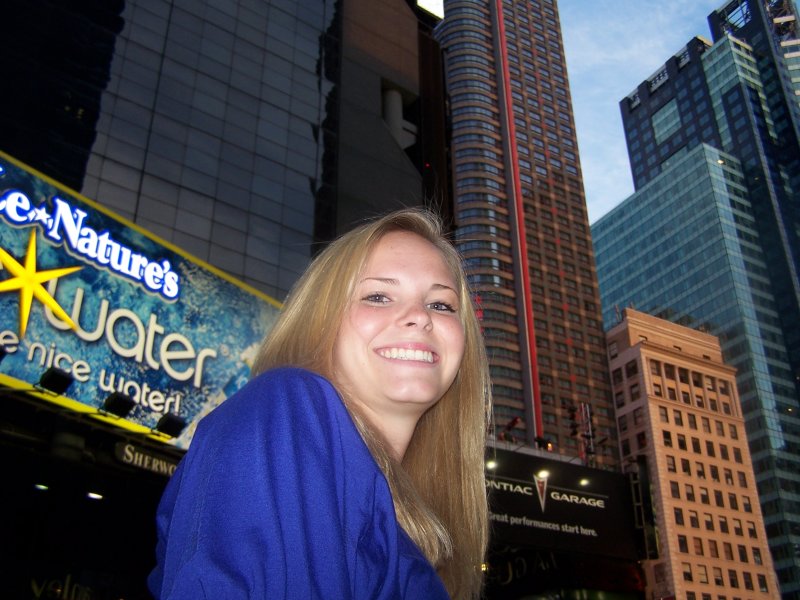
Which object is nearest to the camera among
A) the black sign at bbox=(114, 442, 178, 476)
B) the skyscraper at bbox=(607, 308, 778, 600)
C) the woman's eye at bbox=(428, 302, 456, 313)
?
the woman's eye at bbox=(428, 302, 456, 313)

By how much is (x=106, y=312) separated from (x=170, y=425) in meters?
2.64

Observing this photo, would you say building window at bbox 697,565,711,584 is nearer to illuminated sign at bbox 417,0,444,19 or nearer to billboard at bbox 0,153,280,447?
illuminated sign at bbox 417,0,444,19

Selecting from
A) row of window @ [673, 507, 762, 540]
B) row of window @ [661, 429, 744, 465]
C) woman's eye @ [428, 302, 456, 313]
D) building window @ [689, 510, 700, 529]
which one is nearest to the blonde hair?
woman's eye @ [428, 302, 456, 313]

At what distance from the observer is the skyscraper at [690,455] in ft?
247

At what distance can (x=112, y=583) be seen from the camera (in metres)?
14.7

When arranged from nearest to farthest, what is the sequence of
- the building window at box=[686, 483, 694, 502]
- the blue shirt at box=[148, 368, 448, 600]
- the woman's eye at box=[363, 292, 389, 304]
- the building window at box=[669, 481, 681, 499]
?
the blue shirt at box=[148, 368, 448, 600] < the woman's eye at box=[363, 292, 389, 304] < the building window at box=[669, 481, 681, 499] < the building window at box=[686, 483, 694, 502]

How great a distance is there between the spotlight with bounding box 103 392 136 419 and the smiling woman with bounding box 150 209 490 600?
12.0m

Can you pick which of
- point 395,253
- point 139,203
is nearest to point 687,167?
point 139,203

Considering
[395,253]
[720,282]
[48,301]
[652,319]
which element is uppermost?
[720,282]

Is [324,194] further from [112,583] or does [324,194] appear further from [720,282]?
[720,282]

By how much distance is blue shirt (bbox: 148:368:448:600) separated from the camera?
4.03 feet

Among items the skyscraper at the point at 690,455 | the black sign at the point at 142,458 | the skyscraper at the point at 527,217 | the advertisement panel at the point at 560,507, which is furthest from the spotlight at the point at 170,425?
the skyscraper at the point at 527,217

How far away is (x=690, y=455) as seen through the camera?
84.4 metres

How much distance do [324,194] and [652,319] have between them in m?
77.6
